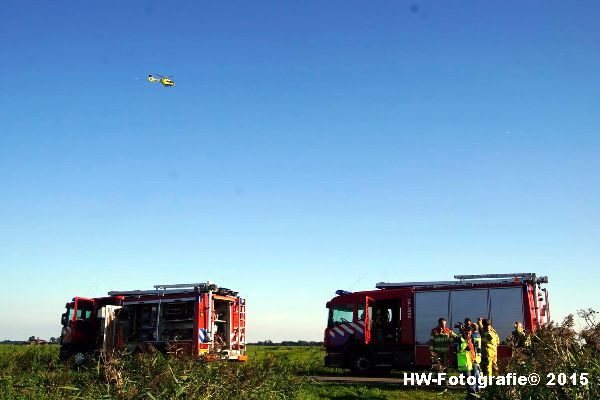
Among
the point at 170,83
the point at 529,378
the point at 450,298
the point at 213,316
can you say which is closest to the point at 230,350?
the point at 213,316

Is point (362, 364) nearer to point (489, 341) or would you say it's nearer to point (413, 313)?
point (413, 313)

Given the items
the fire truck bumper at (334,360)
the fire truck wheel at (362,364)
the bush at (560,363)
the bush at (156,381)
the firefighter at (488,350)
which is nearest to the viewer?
the bush at (560,363)

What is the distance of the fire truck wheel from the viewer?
21.2 metres

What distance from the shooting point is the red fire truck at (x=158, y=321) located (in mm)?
21484

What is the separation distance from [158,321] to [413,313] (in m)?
9.02

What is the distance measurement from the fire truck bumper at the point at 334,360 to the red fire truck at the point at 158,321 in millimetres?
3072

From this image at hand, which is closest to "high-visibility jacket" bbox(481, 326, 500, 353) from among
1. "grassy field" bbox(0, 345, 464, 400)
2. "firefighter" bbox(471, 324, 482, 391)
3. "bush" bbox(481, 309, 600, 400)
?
"firefighter" bbox(471, 324, 482, 391)

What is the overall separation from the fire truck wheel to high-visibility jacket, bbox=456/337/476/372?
778cm

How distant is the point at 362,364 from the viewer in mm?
21312

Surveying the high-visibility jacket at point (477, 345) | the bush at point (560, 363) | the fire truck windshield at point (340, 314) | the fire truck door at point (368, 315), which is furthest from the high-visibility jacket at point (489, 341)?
the fire truck windshield at point (340, 314)

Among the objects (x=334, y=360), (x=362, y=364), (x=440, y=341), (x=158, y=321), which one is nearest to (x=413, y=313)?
(x=362, y=364)

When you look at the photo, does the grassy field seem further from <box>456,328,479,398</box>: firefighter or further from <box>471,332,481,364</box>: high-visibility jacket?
<box>471,332,481,364</box>: high-visibility jacket

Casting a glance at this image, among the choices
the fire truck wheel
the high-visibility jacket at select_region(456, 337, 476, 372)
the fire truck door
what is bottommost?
the fire truck wheel

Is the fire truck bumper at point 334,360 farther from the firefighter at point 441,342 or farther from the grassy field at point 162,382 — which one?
the grassy field at point 162,382
